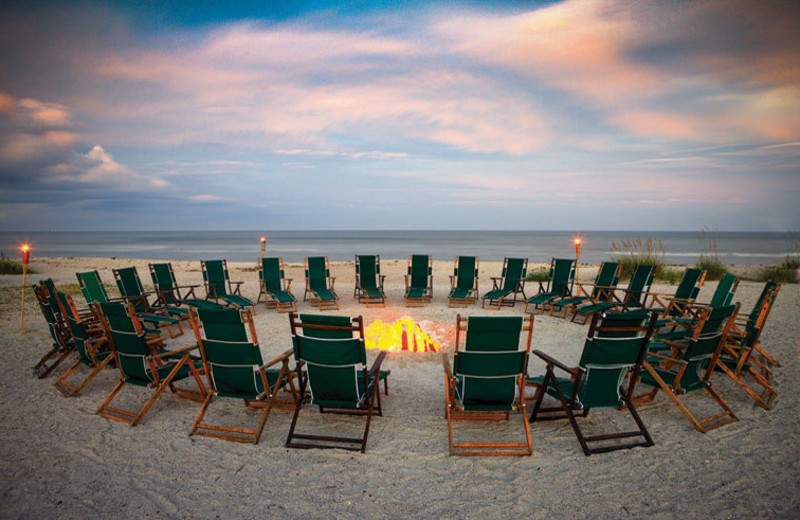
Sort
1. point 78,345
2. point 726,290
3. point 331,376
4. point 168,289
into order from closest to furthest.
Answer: point 331,376 → point 78,345 → point 726,290 → point 168,289

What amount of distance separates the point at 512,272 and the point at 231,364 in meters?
7.52

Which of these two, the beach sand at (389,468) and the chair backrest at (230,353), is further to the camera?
the chair backrest at (230,353)

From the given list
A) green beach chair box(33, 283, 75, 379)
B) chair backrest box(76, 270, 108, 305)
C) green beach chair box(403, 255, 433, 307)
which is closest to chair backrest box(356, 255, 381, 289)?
green beach chair box(403, 255, 433, 307)

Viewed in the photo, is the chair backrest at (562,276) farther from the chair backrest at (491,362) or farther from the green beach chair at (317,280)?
the chair backrest at (491,362)

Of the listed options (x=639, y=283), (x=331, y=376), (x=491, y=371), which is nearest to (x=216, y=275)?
(x=331, y=376)

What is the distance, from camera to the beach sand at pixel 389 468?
8.01ft

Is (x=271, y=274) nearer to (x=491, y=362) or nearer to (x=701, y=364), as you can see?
(x=491, y=362)

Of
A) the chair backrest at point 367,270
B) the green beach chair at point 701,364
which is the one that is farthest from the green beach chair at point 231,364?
the chair backrest at point 367,270

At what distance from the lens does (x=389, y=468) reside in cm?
291

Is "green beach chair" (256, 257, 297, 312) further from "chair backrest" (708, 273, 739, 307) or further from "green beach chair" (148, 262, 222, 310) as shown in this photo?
"chair backrest" (708, 273, 739, 307)

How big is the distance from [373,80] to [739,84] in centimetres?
1415

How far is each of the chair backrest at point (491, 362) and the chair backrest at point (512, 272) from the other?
647 centimetres

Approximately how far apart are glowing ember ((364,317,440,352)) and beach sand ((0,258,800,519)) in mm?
1661

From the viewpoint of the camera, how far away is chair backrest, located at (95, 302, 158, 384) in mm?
3611
